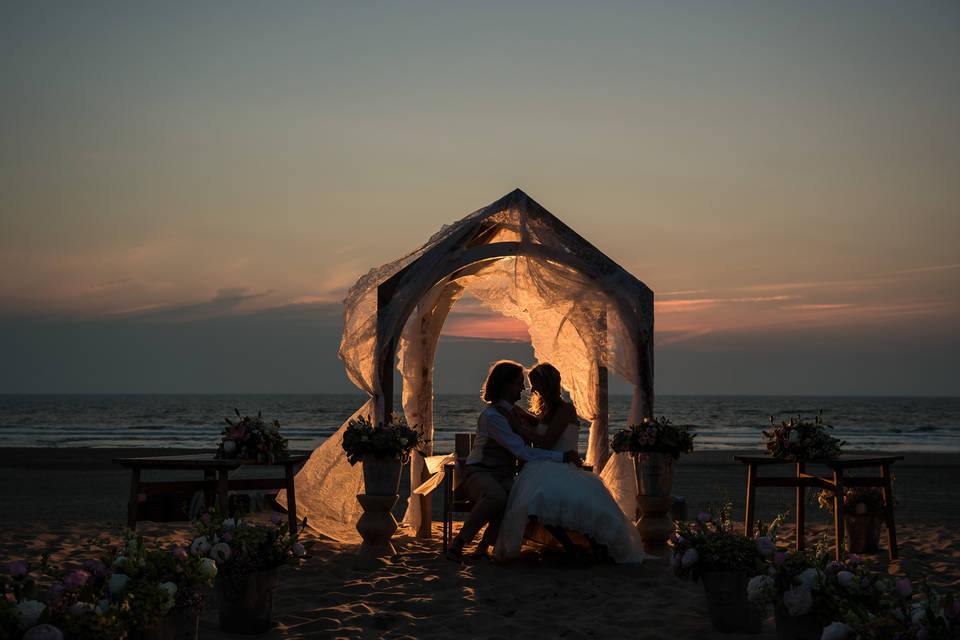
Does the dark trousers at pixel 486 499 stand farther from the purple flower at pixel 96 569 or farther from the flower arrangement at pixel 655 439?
the purple flower at pixel 96 569

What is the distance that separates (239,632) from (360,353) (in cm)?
324

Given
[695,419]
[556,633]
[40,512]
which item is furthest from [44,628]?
[695,419]

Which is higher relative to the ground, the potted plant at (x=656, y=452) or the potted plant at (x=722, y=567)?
the potted plant at (x=656, y=452)

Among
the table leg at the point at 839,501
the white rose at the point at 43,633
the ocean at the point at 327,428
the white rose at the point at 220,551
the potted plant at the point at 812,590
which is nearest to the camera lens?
the white rose at the point at 43,633

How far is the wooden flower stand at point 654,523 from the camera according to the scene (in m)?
6.52

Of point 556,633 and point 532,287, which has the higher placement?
point 532,287

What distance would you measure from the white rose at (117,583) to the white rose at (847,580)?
9.57ft

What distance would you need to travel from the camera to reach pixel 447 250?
705 cm

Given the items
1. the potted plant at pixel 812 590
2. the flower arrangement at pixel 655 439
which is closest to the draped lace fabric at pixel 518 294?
the flower arrangement at pixel 655 439

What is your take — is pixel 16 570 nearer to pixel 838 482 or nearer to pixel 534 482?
pixel 534 482

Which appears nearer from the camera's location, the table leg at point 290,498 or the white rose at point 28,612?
the white rose at point 28,612

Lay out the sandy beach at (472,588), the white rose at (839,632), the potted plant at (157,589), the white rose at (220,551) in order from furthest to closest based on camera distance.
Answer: the sandy beach at (472,588) < the white rose at (220,551) < the potted plant at (157,589) < the white rose at (839,632)

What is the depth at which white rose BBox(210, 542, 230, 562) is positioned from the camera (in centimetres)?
385

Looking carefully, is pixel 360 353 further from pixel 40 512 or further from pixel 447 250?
pixel 40 512
